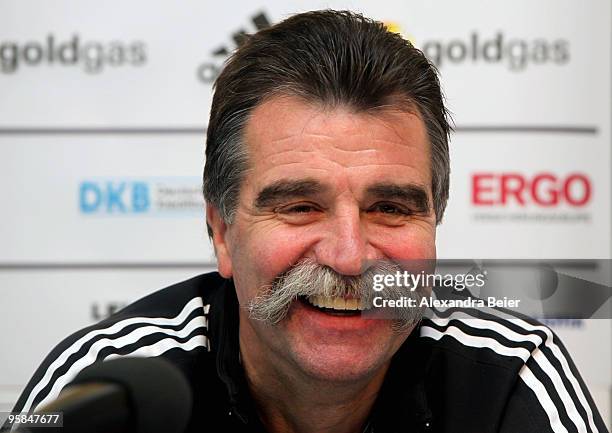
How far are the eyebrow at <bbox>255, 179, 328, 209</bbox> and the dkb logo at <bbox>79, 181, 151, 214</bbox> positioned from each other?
1167mm

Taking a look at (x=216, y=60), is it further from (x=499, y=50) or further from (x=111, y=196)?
(x=499, y=50)

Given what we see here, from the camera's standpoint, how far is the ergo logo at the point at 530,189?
2.47 metres

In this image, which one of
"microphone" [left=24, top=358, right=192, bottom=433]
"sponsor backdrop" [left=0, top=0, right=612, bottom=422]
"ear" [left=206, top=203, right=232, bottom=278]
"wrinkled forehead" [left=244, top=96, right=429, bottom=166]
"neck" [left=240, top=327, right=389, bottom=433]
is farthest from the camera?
"sponsor backdrop" [left=0, top=0, right=612, bottom=422]

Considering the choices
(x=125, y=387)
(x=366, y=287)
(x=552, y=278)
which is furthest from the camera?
(x=552, y=278)

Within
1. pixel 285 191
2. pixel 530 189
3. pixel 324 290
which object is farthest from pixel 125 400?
pixel 530 189

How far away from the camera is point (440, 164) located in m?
1.49

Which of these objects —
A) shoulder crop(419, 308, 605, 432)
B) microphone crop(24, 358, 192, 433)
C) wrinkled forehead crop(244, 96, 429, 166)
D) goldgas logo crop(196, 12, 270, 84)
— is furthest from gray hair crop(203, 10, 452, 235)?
goldgas logo crop(196, 12, 270, 84)

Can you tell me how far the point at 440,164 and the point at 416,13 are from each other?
112cm

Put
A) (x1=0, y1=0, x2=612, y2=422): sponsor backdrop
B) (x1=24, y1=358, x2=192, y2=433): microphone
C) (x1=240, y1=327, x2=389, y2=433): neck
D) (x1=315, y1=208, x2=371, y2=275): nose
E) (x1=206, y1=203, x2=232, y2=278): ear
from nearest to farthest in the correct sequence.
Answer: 1. (x1=24, y1=358, x2=192, y2=433): microphone
2. (x1=315, y1=208, x2=371, y2=275): nose
3. (x1=240, y1=327, x2=389, y2=433): neck
4. (x1=206, y1=203, x2=232, y2=278): ear
5. (x1=0, y1=0, x2=612, y2=422): sponsor backdrop

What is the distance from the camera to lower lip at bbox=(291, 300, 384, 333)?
4.24 feet

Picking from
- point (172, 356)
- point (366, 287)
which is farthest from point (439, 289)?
point (172, 356)

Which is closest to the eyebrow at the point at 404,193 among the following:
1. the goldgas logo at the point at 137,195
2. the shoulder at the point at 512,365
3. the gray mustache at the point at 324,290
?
the gray mustache at the point at 324,290

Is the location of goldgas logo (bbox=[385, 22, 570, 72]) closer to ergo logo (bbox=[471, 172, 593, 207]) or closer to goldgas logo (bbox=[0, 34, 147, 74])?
ergo logo (bbox=[471, 172, 593, 207])

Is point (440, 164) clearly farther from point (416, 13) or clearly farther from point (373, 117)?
point (416, 13)
